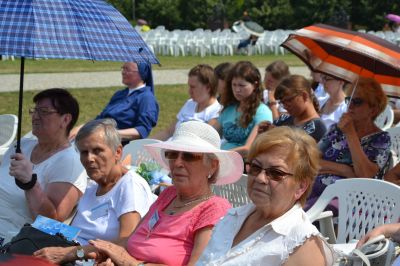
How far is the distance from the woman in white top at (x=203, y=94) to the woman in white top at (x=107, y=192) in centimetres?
332

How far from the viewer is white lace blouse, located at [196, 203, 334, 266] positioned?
3242 millimetres

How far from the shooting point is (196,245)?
3.88 m

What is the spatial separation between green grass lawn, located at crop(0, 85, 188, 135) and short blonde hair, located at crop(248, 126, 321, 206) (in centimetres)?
889

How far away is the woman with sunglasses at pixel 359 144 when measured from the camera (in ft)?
17.7

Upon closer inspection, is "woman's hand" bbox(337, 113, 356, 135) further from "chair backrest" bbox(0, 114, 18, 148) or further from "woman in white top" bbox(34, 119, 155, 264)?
"chair backrest" bbox(0, 114, 18, 148)


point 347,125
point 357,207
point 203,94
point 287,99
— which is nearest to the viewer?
point 357,207

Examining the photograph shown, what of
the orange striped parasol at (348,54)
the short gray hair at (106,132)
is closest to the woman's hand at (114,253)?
the short gray hair at (106,132)

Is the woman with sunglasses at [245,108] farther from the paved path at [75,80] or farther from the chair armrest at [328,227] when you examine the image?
the paved path at [75,80]

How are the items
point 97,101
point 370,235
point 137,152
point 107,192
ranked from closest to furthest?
point 370,235
point 107,192
point 137,152
point 97,101

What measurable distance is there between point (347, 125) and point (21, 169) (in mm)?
2189

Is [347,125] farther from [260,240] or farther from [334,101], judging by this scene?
[334,101]

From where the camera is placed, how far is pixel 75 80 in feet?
60.5

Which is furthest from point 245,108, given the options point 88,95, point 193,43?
point 193,43

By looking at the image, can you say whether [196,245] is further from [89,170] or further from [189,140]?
[89,170]
